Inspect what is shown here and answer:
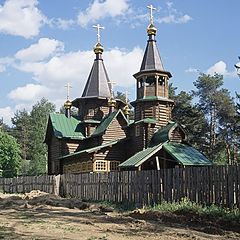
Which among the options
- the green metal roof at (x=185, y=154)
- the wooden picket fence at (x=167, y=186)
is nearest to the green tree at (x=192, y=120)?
the green metal roof at (x=185, y=154)

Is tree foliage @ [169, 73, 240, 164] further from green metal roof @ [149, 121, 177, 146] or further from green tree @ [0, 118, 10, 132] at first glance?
green tree @ [0, 118, 10, 132]

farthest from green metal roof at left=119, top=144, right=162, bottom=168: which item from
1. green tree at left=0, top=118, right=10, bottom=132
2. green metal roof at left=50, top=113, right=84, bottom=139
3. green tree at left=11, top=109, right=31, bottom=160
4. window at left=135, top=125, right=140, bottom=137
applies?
green tree at left=0, top=118, right=10, bottom=132

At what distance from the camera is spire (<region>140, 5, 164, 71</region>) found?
2947 centimetres

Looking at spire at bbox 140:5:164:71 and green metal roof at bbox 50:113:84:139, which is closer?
spire at bbox 140:5:164:71

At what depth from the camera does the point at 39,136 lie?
215 ft

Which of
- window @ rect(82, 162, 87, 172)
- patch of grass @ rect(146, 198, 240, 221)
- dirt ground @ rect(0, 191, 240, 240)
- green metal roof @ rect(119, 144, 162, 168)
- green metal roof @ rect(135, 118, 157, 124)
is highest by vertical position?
green metal roof @ rect(135, 118, 157, 124)

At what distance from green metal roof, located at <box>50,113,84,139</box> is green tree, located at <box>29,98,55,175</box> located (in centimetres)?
2388

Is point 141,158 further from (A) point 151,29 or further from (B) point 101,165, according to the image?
(A) point 151,29

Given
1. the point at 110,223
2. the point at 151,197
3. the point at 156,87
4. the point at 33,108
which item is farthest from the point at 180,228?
the point at 33,108

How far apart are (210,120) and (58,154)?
19.1 meters

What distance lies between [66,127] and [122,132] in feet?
18.0

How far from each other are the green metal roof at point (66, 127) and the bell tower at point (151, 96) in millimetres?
6724

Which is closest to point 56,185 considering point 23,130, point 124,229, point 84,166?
point 84,166

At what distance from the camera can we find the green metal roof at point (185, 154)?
76.6 feet
